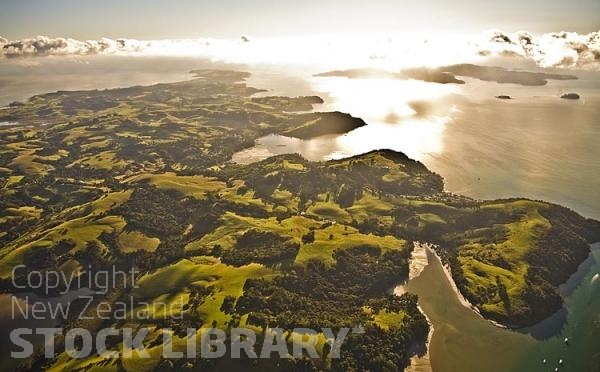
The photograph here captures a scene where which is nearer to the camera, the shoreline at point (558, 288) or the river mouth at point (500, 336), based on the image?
the river mouth at point (500, 336)

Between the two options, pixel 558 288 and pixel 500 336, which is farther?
pixel 558 288

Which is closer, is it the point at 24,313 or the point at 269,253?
the point at 24,313

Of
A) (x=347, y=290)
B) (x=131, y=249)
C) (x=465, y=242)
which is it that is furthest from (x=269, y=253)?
(x=465, y=242)

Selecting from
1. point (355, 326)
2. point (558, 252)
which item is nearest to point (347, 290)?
point (355, 326)

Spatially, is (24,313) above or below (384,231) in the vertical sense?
below

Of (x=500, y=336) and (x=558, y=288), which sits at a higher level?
(x=558, y=288)

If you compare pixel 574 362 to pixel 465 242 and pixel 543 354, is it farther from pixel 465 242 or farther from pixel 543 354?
pixel 465 242

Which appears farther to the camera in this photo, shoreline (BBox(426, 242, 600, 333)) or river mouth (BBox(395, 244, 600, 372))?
shoreline (BBox(426, 242, 600, 333))

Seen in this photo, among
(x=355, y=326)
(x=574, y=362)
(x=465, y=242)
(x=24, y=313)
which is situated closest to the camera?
(x=574, y=362)

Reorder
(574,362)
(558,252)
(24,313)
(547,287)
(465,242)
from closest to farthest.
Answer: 1. (574,362)
2. (547,287)
3. (24,313)
4. (558,252)
5. (465,242)
